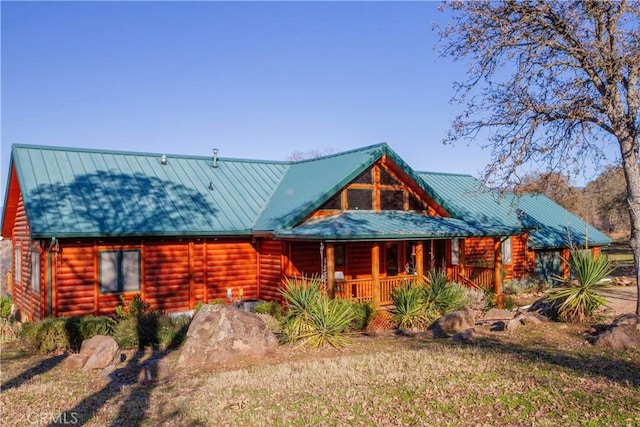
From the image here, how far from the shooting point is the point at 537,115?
1523cm

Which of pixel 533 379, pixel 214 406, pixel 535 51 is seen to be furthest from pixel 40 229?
pixel 535 51

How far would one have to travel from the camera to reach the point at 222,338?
1269 centimetres

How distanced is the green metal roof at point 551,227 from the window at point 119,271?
17.5m

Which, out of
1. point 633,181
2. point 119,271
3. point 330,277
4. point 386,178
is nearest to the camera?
point 633,181

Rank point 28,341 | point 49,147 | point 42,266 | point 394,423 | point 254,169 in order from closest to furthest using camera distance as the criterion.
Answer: point 394,423 → point 28,341 → point 42,266 → point 49,147 → point 254,169

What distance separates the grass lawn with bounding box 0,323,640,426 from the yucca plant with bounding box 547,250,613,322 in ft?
8.63

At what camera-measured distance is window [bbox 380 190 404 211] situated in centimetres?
2078

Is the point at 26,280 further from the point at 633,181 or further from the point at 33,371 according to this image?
the point at 633,181

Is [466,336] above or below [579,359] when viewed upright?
above

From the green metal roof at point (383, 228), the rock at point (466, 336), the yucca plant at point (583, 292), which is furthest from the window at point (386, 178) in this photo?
the rock at point (466, 336)

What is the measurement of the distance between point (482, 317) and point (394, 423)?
11.2m

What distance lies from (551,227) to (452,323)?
16.9m

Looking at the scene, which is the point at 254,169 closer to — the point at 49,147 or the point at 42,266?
the point at 49,147

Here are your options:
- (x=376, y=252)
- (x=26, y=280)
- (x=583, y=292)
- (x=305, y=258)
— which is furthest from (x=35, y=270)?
(x=583, y=292)
